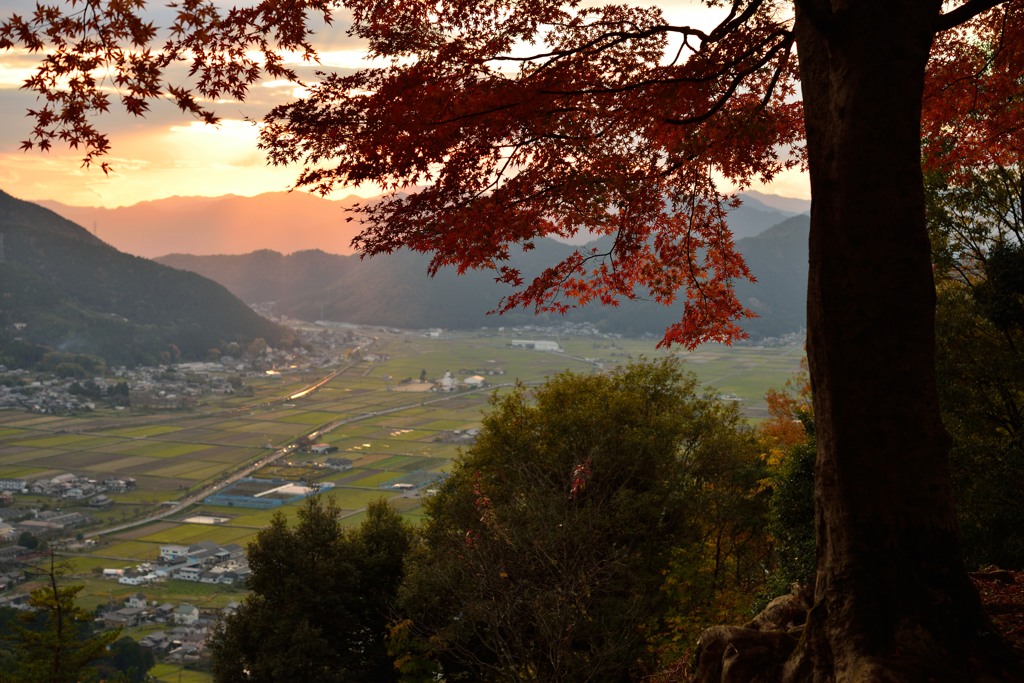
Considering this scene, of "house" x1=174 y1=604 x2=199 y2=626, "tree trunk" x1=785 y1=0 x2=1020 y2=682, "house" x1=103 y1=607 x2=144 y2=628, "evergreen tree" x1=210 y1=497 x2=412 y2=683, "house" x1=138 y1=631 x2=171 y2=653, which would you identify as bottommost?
"house" x1=174 y1=604 x2=199 y2=626

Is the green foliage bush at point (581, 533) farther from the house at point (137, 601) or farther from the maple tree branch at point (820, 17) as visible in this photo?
the house at point (137, 601)

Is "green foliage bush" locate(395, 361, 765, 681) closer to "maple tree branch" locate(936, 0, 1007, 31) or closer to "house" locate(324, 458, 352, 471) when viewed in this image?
"maple tree branch" locate(936, 0, 1007, 31)

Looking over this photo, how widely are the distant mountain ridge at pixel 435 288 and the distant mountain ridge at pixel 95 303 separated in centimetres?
3575

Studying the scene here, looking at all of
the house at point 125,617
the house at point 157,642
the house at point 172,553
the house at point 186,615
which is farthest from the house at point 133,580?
the house at point 157,642

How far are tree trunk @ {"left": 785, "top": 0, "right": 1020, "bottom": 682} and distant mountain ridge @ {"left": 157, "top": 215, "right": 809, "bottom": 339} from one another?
4026 inches

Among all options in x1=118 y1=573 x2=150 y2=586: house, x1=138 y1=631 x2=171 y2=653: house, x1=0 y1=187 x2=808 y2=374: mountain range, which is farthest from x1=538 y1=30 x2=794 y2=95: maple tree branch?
x1=0 y1=187 x2=808 y2=374: mountain range

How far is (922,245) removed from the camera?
3934mm

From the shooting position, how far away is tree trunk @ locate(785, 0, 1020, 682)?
385cm

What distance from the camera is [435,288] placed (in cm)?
14738

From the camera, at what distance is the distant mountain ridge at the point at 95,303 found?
3883 inches

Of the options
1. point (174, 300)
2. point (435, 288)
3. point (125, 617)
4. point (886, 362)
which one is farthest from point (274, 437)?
point (435, 288)

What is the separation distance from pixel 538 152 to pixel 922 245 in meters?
3.09

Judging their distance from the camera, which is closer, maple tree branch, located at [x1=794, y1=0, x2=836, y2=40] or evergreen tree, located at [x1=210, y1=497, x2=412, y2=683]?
maple tree branch, located at [x1=794, y1=0, x2=836, y2=40]

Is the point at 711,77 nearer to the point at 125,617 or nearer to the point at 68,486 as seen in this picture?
the point at 125,617
